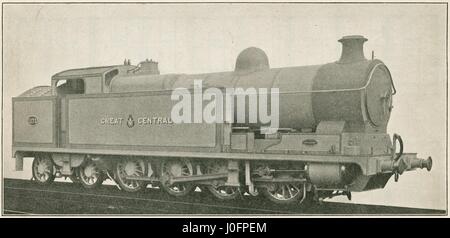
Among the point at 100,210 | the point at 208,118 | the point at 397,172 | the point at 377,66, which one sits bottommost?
the point at 100,210

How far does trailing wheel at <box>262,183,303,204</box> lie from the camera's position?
11227mm

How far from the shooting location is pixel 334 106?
11.0m

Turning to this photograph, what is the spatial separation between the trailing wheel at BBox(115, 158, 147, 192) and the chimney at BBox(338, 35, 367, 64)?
4694mm

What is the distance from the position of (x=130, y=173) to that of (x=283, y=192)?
359cm

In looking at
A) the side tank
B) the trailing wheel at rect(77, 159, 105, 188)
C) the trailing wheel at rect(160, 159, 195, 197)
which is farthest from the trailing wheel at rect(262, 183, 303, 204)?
the trailing wheel at rect(77, 159, 105, 188)

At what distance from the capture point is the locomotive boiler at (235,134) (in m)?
10.8

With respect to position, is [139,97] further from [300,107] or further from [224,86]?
[300,107]

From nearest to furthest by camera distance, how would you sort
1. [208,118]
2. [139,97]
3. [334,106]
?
[334,106] → [208,118] → [139,97]

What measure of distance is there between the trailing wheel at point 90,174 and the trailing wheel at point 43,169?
0.90 m

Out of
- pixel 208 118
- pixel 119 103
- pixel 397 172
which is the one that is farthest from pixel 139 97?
pixel 397 172

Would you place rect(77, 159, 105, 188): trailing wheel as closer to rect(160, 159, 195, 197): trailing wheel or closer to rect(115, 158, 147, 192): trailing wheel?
rect(115, 158, 147, 192): trailing wheel

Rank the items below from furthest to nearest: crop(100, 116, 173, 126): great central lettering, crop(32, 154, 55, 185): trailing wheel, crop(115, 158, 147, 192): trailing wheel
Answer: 1. crop(32, 154, 55, 185): trailing wheel
2. crop(115, 158, 147, 192): trailing wheel
3. crop(100, 116, 173, 126): great central lettering

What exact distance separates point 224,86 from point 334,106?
2.25 metres

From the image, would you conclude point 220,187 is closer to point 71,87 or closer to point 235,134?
point 235,134
